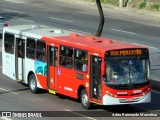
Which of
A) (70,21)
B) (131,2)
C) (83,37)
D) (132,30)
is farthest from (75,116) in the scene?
(131,2)

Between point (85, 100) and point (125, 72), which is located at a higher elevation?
point (125, 72)

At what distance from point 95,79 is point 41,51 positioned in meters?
3.99

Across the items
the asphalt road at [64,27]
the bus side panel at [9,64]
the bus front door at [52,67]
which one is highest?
the bus front door at [52,67]

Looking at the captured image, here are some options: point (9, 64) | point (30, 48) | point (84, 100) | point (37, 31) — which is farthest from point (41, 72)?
point (84, 100)

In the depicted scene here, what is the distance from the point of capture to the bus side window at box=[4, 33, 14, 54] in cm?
2742

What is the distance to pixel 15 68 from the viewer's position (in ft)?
89.1

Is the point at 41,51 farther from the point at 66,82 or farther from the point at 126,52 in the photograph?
the point at 126,52

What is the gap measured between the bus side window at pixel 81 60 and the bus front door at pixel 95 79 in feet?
1.42

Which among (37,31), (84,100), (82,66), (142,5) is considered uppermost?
(37,31)

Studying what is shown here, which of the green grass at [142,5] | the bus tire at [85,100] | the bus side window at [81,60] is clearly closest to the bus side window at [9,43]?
the bus side window at [81,60]

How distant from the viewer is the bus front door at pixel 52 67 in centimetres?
2427

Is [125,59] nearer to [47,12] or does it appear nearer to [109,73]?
[109,73]

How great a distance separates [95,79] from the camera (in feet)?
71.9

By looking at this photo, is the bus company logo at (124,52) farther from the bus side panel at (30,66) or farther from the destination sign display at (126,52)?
the bus side panel at (30,66)
